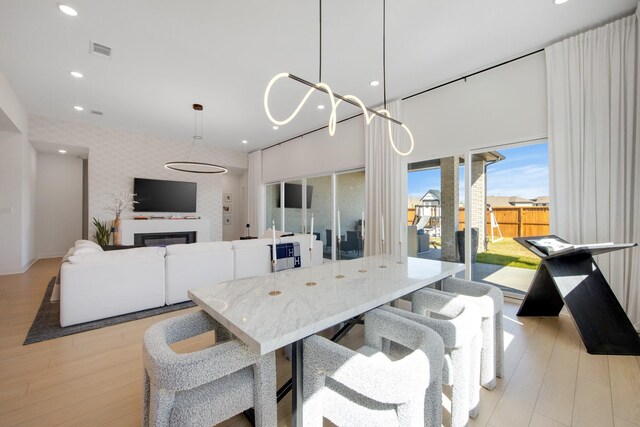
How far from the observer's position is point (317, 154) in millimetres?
6121

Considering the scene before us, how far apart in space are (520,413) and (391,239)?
3.05 m

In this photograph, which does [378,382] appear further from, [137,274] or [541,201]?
[541,201]

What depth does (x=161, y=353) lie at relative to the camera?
3.31 feet

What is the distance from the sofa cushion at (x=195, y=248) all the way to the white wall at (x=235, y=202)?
219 inches

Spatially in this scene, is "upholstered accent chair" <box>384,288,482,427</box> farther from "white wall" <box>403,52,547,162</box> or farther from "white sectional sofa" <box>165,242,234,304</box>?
"white wall" <box>403,52,547,162</box>

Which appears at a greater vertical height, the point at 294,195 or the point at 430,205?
the point at 294,195

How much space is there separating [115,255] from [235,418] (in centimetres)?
232

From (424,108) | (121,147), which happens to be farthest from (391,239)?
(121,147)

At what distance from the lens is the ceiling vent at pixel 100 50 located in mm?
3068

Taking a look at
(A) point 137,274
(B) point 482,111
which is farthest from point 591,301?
(A) point 137,274

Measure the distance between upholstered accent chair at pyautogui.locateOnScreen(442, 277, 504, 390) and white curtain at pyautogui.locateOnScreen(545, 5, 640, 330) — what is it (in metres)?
1.94

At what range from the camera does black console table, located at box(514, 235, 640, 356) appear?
2.21 metres

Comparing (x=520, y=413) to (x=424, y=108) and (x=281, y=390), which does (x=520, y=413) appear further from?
(x=424, y=108)

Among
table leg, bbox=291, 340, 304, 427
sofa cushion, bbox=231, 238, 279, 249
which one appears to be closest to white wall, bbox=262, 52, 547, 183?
sofa cushion, bbox=231, 238, 279, 249
